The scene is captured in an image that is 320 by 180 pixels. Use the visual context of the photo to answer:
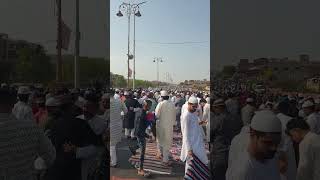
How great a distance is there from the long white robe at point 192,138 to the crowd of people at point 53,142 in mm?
1479

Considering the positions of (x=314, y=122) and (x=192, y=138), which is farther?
(x=314, y=122)

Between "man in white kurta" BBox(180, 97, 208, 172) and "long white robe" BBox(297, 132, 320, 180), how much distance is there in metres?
2.22

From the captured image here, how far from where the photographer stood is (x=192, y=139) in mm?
5824

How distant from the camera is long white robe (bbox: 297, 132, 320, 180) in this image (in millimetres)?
3486

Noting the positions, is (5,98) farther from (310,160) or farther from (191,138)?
(191,138)

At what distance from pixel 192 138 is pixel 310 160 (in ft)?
8.04

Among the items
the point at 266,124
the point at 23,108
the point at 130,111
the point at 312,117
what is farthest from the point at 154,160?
the point at 266,124

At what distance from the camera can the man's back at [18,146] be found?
88.6 inches

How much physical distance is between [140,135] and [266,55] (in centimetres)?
980

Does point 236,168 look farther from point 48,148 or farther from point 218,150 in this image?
point 218,150

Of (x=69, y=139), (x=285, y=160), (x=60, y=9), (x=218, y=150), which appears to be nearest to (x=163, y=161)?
(x=218, y=150)

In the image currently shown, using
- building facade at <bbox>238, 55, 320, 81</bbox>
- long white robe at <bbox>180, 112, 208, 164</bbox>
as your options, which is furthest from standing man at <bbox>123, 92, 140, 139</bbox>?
building facade at <bbox>238, 55, 320, 81</bbox>

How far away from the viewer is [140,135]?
7.41m

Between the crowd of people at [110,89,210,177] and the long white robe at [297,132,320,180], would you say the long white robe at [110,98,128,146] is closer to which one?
the crowd of people at [110,89,210,177]
